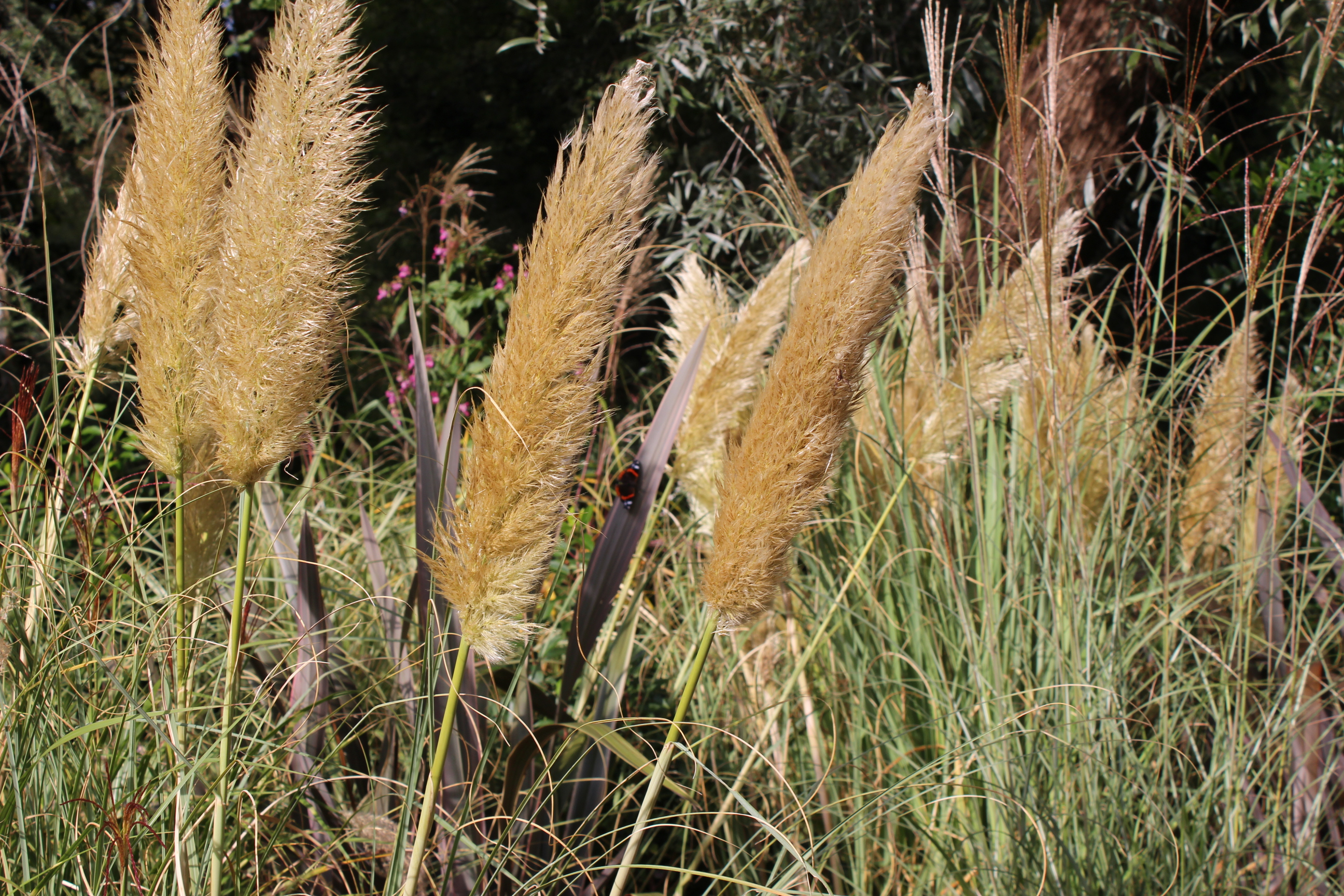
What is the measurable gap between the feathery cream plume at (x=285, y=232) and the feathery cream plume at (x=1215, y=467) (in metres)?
2.07

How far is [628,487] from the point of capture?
1.53 metres

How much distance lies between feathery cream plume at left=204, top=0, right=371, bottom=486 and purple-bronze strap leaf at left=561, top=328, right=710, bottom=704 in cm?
58

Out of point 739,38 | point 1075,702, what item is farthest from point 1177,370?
point 739,38

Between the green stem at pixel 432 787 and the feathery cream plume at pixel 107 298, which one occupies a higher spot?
the feathery cream plume at pixel 107 298

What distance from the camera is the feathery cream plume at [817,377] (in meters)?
0.97

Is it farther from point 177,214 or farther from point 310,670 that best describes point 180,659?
point 177,214

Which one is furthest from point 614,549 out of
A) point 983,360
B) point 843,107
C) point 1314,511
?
point 843,107

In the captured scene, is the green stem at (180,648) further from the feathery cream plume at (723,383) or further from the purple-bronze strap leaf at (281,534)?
the feathery cream plume at (723,383)

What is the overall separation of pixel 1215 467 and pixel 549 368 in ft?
6.80

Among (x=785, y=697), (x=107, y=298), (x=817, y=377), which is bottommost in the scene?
(x=785, y=697)

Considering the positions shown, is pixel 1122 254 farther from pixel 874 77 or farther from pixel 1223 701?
pixel 1223 701

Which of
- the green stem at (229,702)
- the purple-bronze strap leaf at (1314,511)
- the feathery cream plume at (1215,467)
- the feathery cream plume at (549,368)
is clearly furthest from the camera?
the feathery cream plume at (1215,467)

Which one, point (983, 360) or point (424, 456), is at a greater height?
point (424, 456)

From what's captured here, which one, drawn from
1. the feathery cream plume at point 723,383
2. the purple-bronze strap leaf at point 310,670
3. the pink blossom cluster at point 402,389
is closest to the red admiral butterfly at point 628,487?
the feathery cream plume at point 723,383
